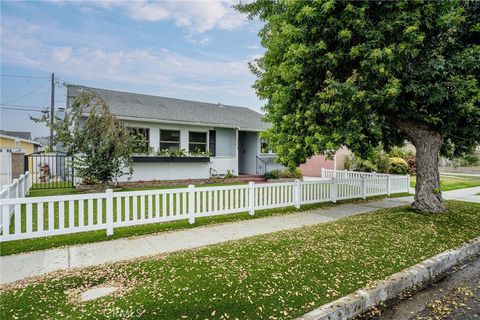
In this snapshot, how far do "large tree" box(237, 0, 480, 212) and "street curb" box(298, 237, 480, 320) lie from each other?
290 centimetres

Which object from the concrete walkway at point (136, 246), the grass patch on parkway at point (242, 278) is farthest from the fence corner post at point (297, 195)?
the grass patch on parkway at point (242, 278)

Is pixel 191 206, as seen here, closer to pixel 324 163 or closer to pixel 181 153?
pixel 181 153

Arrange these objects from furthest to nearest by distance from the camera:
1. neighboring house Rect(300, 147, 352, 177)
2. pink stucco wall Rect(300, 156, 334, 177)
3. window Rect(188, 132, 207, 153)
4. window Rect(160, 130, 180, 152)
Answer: pink stucco wall Rect(300, 156, 334, 177) < neighboring house Rect(300, 147, 352, 177) < window Rect(188, 132, 207, 153) < window Rect(160, 130, 180, 152)

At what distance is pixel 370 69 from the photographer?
602cm

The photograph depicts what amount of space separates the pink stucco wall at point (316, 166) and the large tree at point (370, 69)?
14.6m

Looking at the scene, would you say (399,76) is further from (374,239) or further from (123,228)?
(123,228)

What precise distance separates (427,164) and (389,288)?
5.47 meters

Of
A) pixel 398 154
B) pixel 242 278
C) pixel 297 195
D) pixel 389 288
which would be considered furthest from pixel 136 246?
pixel 398 154

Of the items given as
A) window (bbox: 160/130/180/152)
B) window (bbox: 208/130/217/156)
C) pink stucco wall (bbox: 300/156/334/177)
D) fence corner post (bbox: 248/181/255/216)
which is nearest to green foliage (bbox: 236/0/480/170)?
fence corner post (bbox: 248/181/255/216)

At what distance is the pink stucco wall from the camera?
73.6ft

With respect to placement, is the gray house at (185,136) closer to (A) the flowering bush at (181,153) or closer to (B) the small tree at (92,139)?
(A) the flowering bush at (181,153)

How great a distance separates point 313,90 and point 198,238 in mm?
4562

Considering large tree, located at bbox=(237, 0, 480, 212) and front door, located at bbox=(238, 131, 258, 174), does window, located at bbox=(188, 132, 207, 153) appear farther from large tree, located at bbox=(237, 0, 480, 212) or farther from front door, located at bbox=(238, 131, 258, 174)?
large tree, located at bbox=(237, 0, 480, 212)

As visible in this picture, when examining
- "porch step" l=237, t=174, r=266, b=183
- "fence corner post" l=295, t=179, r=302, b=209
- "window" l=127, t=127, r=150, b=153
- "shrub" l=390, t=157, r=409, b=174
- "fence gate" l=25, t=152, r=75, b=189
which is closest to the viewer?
"fence corner post" l=295, t=179, r=302, b=209
